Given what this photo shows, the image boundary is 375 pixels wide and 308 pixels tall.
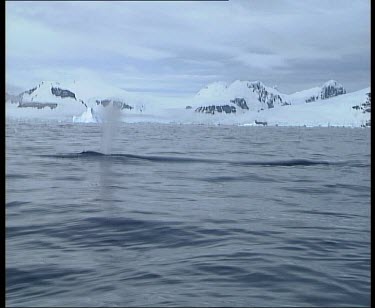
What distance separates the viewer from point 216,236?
11.4 meters

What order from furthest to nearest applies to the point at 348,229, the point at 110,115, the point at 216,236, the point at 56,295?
1. the point at 110,115
2. the point at 348,229
3. the point at 216,236
4. the point at 56,295

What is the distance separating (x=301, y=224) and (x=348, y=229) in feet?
3.78

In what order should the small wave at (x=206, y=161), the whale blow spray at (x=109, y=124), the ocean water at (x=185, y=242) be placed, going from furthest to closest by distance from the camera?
1. the whale blow spray at (x=109, y=124)
2. the small wave at (x=206, y=161)
3. the ocean water at (x=185, y=242)

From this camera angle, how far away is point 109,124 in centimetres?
5081

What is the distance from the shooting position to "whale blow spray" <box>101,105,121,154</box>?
4334 centimetres

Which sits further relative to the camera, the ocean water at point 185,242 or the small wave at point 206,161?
the small wave at point 206,161

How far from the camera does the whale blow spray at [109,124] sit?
4334 centimetres

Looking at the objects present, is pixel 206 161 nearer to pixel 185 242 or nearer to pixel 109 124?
pixel 109 124

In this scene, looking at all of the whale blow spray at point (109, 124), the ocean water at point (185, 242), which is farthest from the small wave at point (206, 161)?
→ the ocean water at point (185, 242)

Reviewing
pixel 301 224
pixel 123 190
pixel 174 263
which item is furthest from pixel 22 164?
pixel 174 263

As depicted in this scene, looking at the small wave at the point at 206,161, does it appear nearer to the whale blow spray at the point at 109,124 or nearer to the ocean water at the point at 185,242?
the whale blow spray at the point at 109,124

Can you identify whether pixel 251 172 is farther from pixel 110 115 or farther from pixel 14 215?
pixel 110 115

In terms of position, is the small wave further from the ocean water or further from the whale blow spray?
the ocean water

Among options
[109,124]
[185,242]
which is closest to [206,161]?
[109,124]
